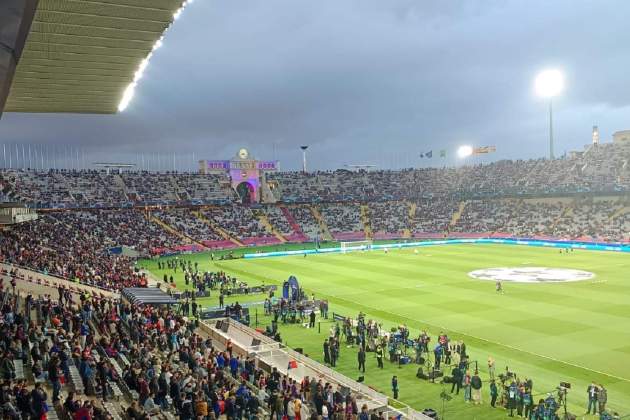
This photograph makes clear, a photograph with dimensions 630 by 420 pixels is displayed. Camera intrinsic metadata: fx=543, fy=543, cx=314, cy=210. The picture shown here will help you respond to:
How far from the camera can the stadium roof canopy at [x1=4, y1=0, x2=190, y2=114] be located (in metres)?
10.9

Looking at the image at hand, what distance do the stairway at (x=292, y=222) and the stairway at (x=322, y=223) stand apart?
349 centimetres

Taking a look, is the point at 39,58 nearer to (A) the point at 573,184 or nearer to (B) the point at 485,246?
(B) the point at 485,246

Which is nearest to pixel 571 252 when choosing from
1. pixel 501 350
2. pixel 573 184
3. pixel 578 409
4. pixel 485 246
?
pixel 485 246

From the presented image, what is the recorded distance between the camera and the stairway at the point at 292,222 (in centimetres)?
8297

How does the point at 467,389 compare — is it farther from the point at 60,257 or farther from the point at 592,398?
the point at 60,257

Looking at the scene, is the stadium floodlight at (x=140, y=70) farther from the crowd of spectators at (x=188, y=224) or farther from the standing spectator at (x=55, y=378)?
the crowd of spectators at (x=188, y=224)

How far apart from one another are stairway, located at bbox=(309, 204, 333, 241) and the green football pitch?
26.3 metres

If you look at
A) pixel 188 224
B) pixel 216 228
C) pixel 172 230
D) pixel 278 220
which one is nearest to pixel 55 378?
pixel 172 230

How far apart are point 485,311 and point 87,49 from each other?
25.0m

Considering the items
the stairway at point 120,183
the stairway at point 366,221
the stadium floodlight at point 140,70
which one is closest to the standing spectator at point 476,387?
the stadium floodlight at point 140,70

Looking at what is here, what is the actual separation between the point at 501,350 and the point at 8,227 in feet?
135

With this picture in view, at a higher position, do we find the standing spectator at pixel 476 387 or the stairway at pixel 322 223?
the stairway at pixel 322 223

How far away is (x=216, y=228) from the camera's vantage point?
78250 millimetres

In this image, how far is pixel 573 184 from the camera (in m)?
82.9
